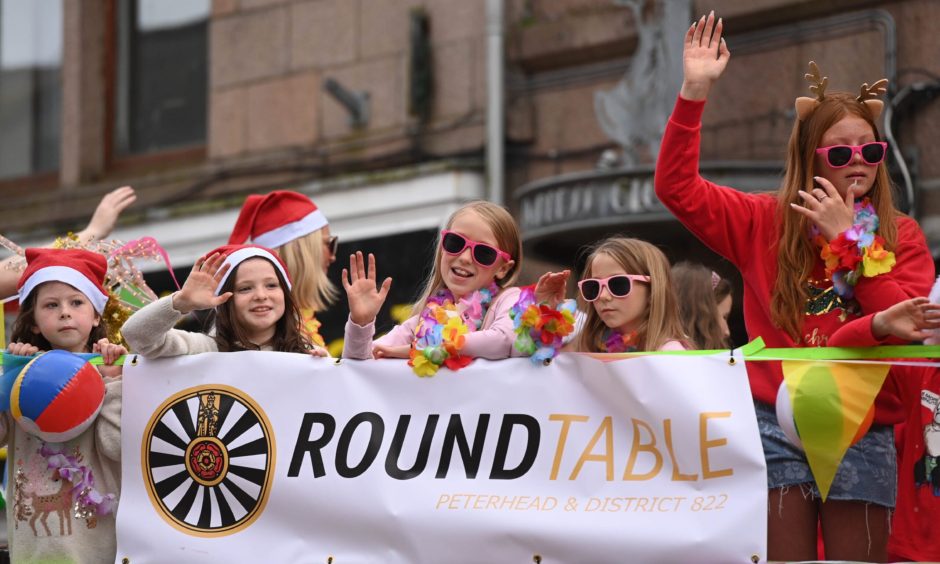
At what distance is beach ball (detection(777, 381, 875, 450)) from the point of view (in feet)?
14.0

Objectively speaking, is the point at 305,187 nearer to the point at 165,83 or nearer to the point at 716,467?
the point at 165,83

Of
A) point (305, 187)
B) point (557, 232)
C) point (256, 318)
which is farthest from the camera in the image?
point (305, 187)

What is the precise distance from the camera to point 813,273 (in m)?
4.46

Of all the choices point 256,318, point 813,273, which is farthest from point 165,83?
point 813,273

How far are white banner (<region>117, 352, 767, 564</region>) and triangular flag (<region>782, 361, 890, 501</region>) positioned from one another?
0.15 metres

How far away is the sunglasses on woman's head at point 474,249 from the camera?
4969 millimetres

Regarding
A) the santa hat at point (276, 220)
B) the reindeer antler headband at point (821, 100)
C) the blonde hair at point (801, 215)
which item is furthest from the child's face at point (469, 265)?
the santa hat at point (276, 220)

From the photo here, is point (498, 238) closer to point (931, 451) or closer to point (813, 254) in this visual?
point (813, 254)

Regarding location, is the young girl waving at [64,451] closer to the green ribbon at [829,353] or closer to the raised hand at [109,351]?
the raised hand at [109,351]

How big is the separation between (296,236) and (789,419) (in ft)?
8.50

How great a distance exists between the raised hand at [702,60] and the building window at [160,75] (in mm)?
8344

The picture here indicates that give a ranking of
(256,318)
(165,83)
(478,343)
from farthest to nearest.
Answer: (165,83), (256,318), (478,343)

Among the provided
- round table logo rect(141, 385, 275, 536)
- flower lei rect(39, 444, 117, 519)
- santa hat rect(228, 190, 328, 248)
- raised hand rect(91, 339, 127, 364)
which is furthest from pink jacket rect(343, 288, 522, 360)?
santa hat rect(228, 190, 328, 248)

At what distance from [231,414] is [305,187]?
21.2 ft
